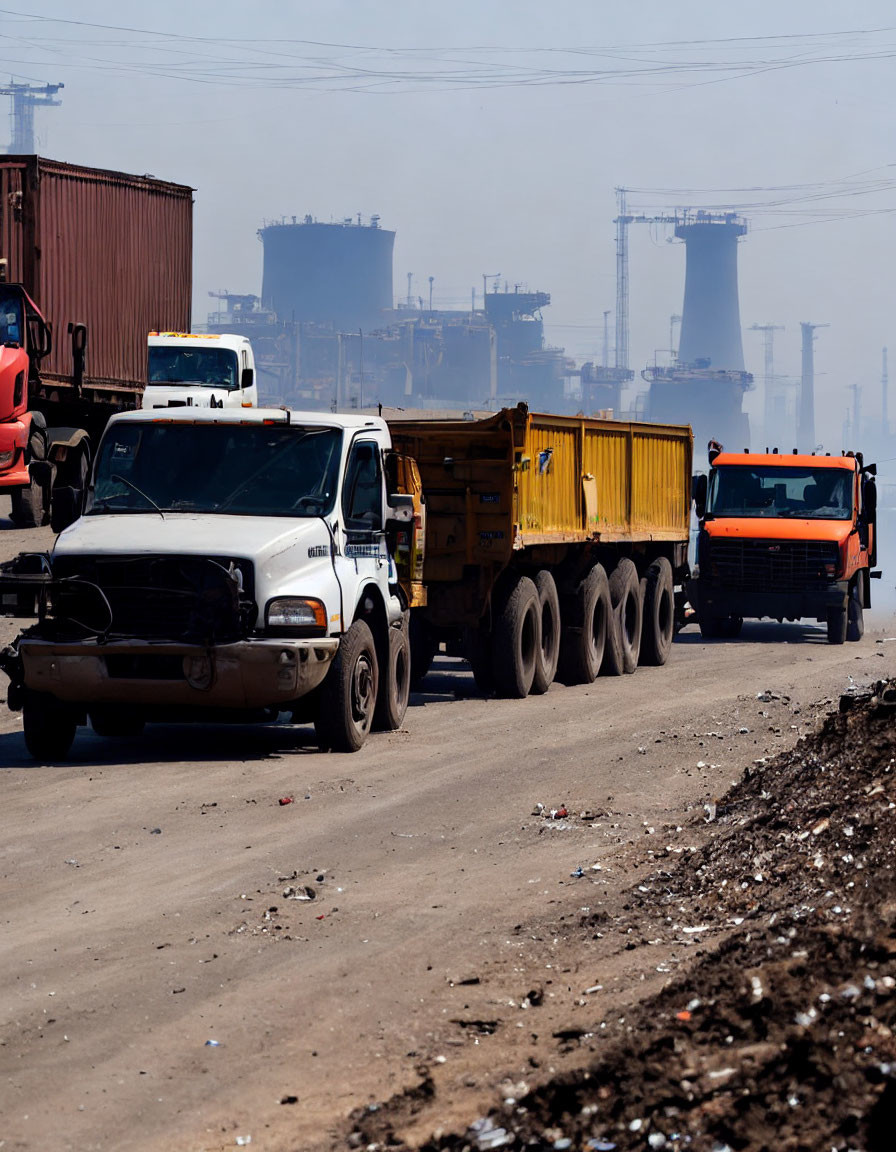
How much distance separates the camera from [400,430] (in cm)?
1694

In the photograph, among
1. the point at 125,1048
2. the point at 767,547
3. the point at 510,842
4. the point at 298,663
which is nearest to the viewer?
the point at 125,1048

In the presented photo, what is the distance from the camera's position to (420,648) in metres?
18.2

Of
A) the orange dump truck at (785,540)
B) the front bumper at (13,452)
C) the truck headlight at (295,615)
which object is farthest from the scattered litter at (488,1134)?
the orange dump truck at (785,540)

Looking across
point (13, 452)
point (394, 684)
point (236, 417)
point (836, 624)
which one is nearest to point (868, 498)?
point (836, 624)

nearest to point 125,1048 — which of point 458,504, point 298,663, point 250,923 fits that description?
point 250,923

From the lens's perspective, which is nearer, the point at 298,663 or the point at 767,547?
the point at 298,663

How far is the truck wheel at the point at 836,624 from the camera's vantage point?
86.0ft

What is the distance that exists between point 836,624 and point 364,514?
14.6 metres

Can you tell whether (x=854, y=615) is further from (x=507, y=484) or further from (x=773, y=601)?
(x=507, y=484)

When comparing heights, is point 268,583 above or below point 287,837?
above

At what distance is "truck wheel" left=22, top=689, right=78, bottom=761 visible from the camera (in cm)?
1230

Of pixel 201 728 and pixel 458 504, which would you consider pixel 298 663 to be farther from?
pixel 458 504

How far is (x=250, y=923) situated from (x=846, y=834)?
9.08 feet

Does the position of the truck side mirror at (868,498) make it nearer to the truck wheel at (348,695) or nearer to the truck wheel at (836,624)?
the truck wheel at (836,624)
